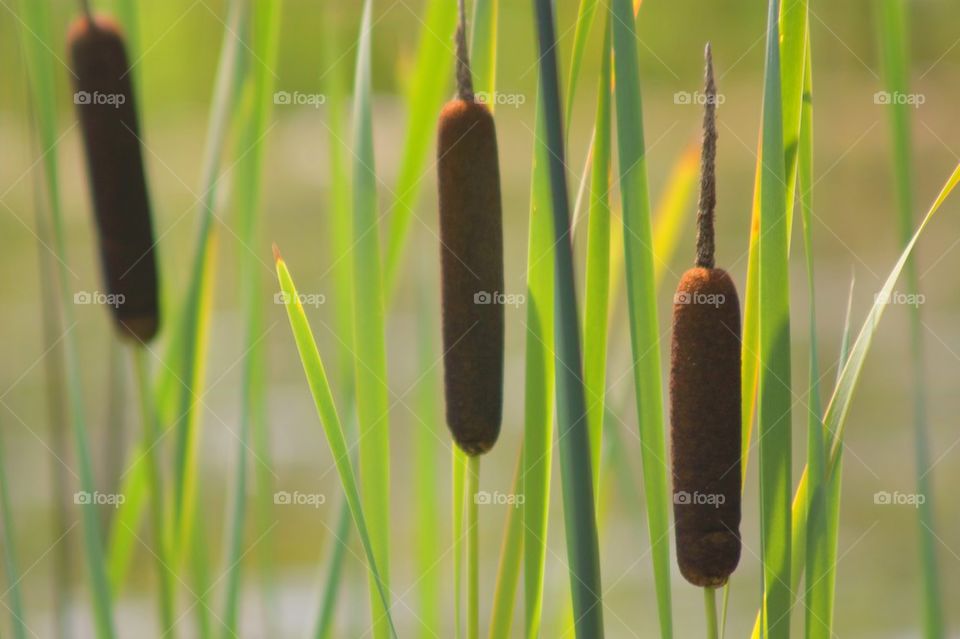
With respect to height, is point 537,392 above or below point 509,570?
above

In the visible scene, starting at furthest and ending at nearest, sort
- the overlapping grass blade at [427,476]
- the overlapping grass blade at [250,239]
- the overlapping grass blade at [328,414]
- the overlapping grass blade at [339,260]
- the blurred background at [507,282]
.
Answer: the blurred background at [507,282] < the overlapping grass blade at [427,476] < the overlapping grass blade at [339,260] < the overlapping grass blade at [250,239] < the overlapping grass blade at [328,414]

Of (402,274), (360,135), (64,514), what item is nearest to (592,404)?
(360,135)

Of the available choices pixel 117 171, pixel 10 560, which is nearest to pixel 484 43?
pixel 117 171

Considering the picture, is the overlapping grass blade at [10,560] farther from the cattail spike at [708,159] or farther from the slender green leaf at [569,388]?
the cattail spike at [708,159]

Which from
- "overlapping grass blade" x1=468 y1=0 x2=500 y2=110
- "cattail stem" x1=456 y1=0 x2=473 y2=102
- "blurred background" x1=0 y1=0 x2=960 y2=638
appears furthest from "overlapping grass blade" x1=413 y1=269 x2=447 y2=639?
"cattail stem" x1=456 y1=0 x2=473 y2=102

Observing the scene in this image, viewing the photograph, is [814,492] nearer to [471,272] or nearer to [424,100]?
[471,272]

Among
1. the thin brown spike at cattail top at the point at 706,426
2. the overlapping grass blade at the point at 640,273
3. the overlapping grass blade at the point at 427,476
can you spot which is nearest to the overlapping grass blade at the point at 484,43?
the overlapping grass blade at the point at 640,273

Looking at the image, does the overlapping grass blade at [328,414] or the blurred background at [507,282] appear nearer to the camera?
the overlapping grass blade at [328,414]
